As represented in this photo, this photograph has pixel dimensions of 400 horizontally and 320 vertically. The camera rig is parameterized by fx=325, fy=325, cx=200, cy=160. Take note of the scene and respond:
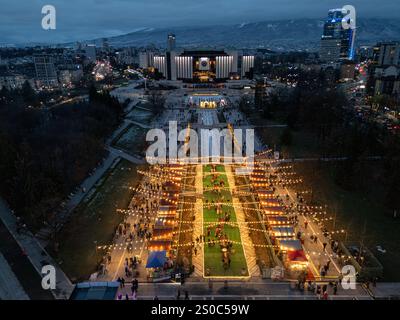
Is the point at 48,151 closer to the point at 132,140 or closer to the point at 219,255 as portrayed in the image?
the point at 132,140

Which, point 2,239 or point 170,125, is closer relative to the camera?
point 2,239

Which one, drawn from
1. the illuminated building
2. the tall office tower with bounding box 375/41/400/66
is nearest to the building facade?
the tall office tower with bounding box 375/41/400/66

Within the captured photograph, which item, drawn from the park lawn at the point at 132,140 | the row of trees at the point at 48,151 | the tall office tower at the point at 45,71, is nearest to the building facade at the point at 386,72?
the park lawn at the point at 132,140

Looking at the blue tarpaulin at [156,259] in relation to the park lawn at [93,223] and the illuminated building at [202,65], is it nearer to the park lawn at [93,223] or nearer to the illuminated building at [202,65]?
the park lawn at [93,223]
